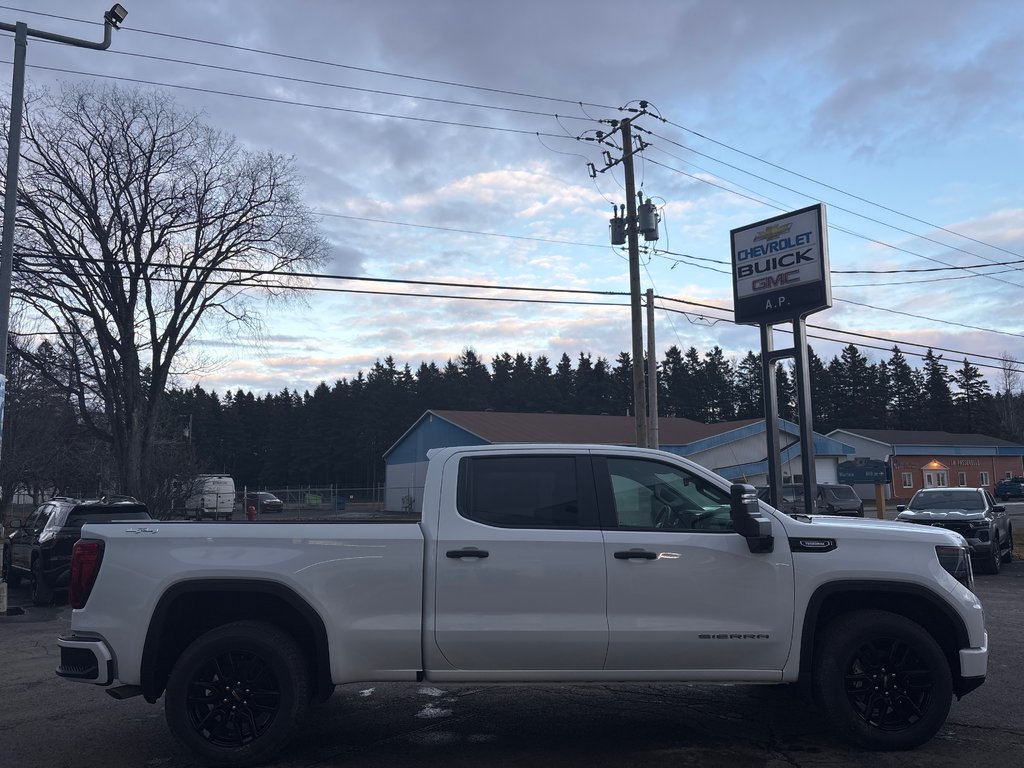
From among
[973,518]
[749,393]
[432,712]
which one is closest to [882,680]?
[432,712]

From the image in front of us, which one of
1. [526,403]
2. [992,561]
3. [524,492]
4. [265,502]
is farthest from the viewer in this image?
[526,403]

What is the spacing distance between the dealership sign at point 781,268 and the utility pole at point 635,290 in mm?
5505

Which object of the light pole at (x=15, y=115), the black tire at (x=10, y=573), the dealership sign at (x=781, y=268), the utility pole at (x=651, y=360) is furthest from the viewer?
the utility pole at (x=651, y=360)

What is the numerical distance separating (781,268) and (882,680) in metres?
10.2

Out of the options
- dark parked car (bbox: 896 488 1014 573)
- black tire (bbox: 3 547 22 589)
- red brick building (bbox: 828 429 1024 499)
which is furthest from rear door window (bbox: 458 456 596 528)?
red brick building (bbox: 828 429 1024 499)

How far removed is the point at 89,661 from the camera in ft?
17.5

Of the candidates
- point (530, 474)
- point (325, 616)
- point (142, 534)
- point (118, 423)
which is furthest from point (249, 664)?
point (118, 423)

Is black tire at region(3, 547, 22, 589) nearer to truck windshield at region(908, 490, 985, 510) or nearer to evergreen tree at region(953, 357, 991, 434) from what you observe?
truck windshield at region(908, 490, 985, 510)

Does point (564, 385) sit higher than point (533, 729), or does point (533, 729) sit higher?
point (564, 385)

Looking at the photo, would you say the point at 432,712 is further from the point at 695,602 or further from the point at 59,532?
the point at 59,532

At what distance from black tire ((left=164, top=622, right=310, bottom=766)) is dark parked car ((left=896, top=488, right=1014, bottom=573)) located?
15410mm

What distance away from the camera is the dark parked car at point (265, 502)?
160 feet

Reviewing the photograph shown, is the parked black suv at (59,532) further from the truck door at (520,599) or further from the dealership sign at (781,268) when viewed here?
the dealership sign at (781,268)

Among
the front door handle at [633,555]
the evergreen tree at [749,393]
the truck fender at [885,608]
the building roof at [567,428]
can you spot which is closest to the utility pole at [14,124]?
the front door handle at [633,555]
